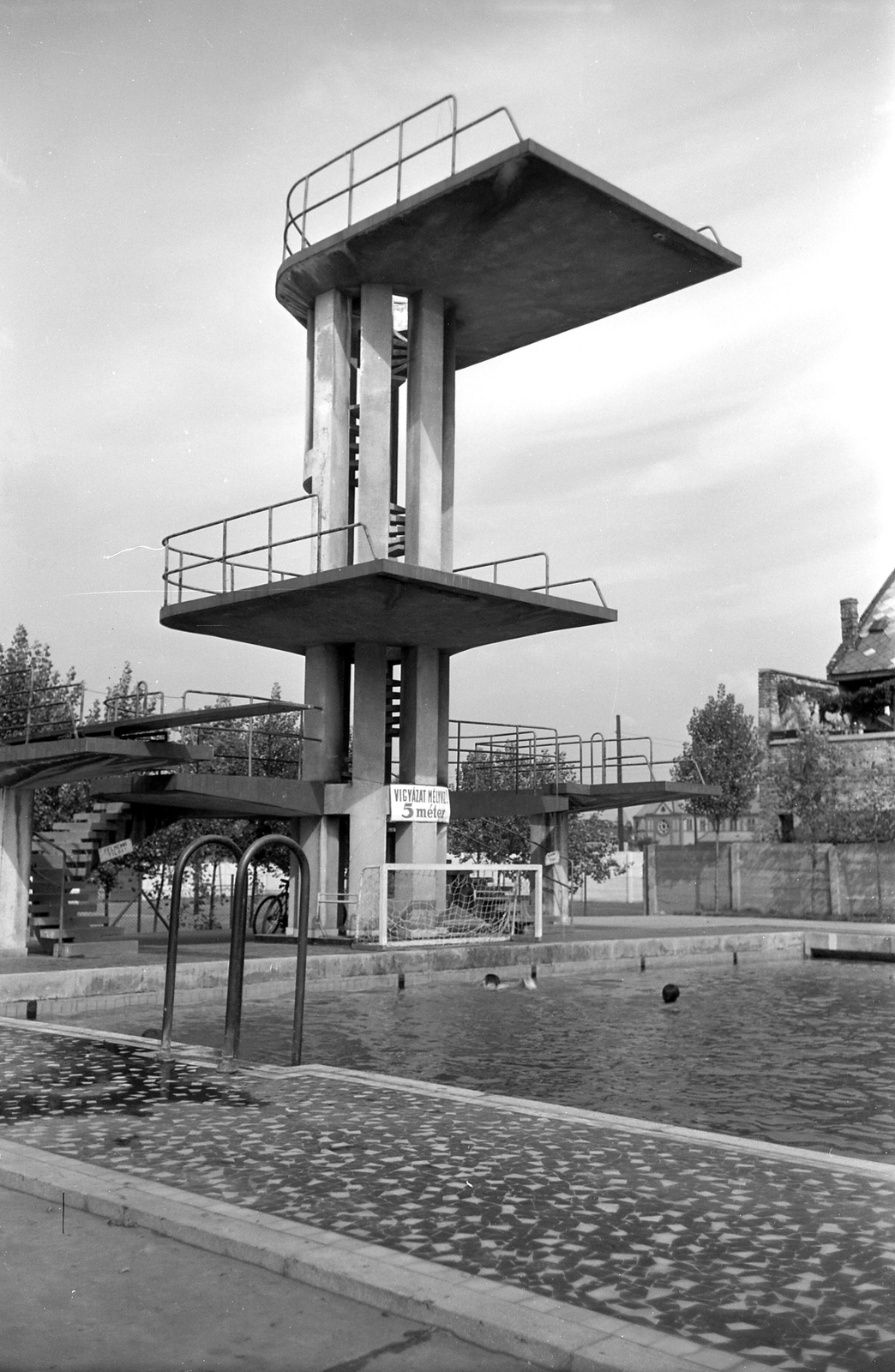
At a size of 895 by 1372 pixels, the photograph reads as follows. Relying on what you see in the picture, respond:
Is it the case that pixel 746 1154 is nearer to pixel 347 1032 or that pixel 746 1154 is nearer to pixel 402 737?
pixel 347 1032

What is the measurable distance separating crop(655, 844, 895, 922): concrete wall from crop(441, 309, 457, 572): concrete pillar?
1760 centimetres

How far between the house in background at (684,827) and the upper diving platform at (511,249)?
21.1 metres

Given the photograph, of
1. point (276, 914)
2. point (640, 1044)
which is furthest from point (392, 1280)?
point (276, 914)

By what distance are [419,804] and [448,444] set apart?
710 centimetres

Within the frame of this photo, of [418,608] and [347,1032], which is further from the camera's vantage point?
[418,608]

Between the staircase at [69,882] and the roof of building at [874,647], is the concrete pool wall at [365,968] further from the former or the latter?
the roof of building at [874,647]

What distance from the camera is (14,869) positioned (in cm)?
1912

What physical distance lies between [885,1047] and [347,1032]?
5.58 meters

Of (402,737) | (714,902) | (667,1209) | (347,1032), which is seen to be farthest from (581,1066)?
(714,902)

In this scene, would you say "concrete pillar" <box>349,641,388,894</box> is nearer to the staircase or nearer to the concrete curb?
the staircase

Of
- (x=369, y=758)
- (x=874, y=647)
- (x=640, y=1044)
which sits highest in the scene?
(x=874, y=647)

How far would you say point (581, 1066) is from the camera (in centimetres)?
1173

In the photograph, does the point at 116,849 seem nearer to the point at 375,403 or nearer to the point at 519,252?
the point at 375,403

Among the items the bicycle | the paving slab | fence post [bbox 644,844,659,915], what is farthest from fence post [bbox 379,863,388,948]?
fence post [bbox 644,844,659,915]
